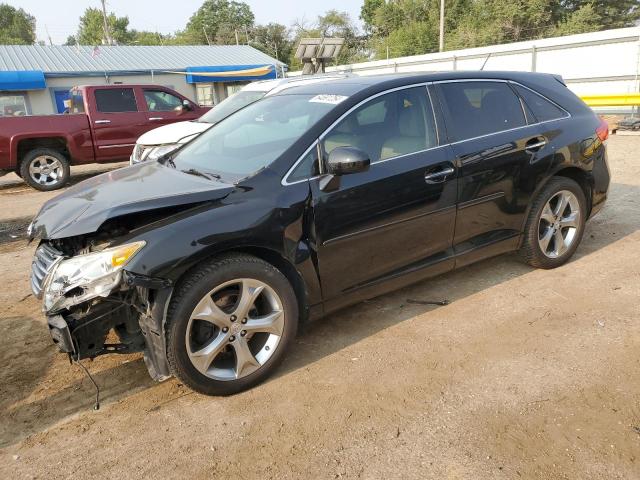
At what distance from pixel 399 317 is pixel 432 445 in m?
1.36

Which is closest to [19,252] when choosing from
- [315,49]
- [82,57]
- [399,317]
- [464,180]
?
[399,317]

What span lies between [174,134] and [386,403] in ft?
21.2

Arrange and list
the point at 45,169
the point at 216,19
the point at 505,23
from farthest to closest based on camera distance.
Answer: the point at 216,19
the point at 505,23
the point at 45,169

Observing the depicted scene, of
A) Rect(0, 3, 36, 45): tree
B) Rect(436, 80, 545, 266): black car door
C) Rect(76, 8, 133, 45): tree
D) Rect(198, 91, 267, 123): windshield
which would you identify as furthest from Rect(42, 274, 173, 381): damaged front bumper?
Rect(0, 3, 36, 45): tree

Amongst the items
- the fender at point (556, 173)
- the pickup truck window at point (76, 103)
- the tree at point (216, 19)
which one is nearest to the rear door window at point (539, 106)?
the fender at point (556, 173)

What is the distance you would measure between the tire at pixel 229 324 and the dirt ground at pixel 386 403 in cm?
15

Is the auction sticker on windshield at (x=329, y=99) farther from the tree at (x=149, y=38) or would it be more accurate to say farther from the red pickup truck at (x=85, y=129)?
the tree at (x=149, y=38)

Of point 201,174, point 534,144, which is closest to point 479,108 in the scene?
point 534,144

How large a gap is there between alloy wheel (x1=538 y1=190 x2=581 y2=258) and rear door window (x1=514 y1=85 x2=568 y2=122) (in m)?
0.65

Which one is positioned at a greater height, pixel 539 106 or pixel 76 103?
pixel 76 103

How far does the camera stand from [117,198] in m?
2.98

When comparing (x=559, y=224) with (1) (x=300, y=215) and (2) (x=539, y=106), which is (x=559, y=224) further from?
(1) (x=300, y=215)

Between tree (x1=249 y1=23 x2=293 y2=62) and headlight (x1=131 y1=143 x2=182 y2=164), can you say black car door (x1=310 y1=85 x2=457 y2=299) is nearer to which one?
headlight (x1=131 y1=143 x2=182 y2=164)

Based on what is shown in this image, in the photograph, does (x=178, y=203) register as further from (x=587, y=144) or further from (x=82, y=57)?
(x=82, y=57)
